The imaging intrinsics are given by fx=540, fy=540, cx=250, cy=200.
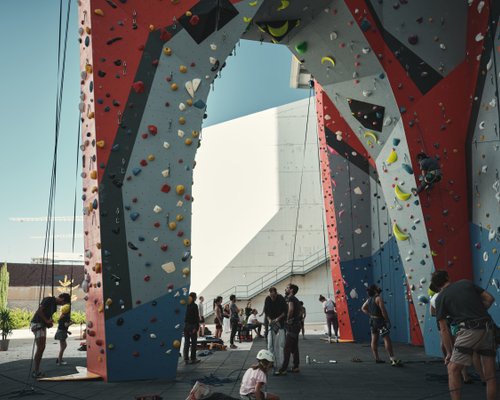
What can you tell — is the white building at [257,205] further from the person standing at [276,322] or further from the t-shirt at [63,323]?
the person standing at [276,322]

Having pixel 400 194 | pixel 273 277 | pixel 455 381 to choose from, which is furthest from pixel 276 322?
pixel 273 277

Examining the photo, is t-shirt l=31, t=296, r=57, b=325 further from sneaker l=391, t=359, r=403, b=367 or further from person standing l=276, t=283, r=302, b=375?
sneaker l=391, t=359, r=403, b=367

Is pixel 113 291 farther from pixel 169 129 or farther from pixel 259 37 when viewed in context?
pixel 259 37

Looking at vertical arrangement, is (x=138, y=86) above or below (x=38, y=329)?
above

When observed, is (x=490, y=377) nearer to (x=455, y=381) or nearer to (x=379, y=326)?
(x=455, y=381)

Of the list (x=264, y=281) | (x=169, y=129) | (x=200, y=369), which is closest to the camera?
(x=169, y=129)

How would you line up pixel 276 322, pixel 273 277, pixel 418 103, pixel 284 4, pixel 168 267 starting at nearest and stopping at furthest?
pixel 168 267 < pixel 276 322 < pixel 418 103 < pixel 284 4 < pixel 273 277

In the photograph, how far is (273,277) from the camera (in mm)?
24578

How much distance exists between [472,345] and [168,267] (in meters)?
4.51

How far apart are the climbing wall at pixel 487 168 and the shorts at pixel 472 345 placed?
152 inches

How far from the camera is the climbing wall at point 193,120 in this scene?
7750 millimetres

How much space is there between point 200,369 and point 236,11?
5913 millimetres

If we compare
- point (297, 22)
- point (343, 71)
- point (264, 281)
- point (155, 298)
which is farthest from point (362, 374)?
point (264, 281)

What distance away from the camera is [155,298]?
7.83 m
